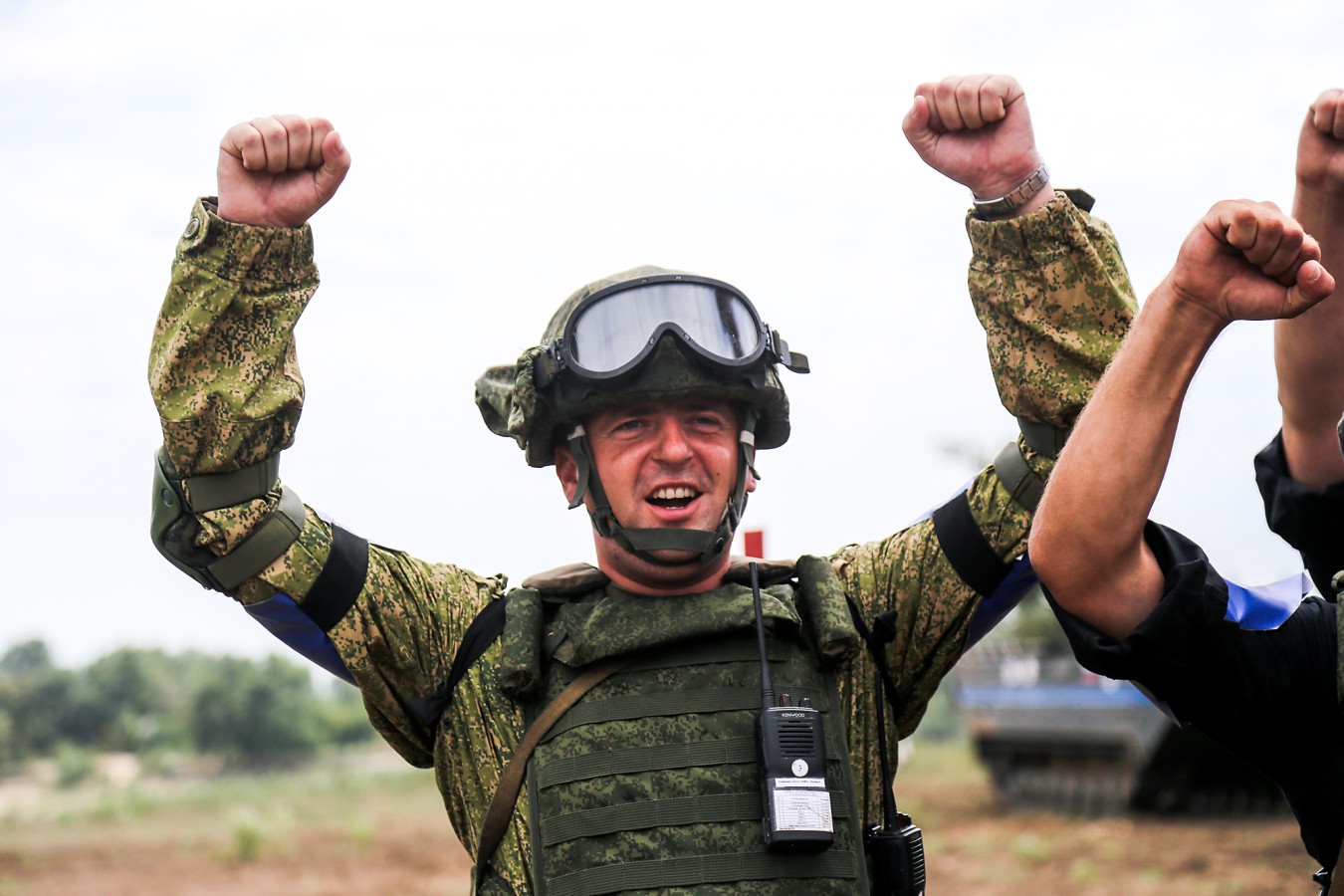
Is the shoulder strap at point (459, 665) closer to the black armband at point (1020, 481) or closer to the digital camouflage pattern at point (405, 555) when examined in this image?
the digital camouflage pattern at point (405, 555)

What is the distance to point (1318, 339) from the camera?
301 cm

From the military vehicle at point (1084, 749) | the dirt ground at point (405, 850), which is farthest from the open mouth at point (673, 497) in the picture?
the military vehicle at point (1084, 749)

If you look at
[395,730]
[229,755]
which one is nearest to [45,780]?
[229,755]

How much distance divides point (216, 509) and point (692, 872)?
1331 mm

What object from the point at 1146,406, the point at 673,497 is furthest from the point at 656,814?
the point at 1146,406

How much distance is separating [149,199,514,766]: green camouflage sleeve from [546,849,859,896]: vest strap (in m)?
0.42

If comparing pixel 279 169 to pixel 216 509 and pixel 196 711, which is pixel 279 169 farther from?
pixel 196 711

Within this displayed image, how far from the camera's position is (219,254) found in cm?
324

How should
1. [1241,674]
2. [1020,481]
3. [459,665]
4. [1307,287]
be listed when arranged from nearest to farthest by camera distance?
[1307,287], [1241,674], [1020,481], [459,665]

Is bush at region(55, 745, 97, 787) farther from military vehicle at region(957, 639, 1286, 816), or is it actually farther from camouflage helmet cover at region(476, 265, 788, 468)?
camouflage helmet cover at region(476, 265, 788, 468)

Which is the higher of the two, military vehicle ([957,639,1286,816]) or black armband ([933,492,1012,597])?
black armband ([933,492,1012,597])

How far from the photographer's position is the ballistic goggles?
3.50 metres

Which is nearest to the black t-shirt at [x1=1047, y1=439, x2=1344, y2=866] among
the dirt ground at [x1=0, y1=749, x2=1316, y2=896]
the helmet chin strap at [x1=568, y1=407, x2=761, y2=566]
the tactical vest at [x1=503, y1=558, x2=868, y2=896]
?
the tactical vest at [x1=503, y1=558, x2=868, y2=896]

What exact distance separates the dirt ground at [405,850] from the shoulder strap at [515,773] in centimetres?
1053
